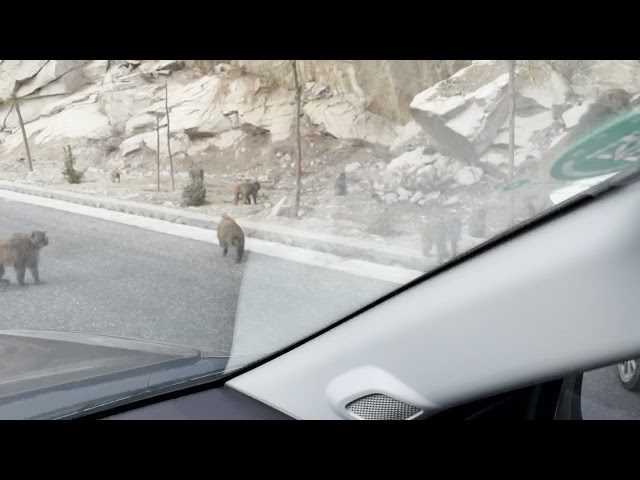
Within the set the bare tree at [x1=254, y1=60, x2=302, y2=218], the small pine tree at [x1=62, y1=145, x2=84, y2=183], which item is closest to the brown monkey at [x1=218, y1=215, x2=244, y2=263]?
the bare tree at [x1=254, y1=60, x2=302, y2=218]

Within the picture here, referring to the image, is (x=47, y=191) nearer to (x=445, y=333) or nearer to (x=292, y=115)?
(x=292, y=115)

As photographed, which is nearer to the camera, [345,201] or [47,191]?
[345,201]

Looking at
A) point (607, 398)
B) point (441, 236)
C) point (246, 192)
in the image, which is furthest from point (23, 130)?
point (607, 398)

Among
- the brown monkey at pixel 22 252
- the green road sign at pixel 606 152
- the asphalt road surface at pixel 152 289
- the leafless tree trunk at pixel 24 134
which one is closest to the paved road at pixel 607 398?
the green road sign at pixel 606 152

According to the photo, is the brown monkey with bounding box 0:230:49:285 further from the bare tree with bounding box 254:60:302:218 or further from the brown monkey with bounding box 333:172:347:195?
the brown monkey with bounding box 333:172:347:195

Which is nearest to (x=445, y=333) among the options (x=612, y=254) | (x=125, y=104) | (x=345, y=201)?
(x=612, y=254)

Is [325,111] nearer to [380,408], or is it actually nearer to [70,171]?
[70,171]

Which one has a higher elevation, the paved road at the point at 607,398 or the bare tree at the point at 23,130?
the bare tree at the point at 23,130

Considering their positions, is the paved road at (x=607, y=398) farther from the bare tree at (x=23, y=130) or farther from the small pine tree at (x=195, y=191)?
the bare tree at (x=23, y=130)
